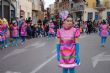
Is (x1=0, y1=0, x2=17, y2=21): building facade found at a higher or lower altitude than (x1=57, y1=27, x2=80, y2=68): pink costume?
higher

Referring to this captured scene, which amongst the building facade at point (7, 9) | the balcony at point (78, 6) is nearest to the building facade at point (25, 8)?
the building facade at point (7, 9)

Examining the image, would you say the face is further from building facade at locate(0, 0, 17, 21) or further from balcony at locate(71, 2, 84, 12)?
balcony at locate(71, 2, 84, 12)

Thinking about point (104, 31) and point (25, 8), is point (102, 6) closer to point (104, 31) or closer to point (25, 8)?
point (25, 8)

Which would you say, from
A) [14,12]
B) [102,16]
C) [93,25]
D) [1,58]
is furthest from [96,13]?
[1,58]

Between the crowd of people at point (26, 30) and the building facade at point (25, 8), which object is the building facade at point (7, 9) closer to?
the crowd of people at point (26, 30)

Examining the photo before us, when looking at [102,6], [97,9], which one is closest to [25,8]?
[102,6]

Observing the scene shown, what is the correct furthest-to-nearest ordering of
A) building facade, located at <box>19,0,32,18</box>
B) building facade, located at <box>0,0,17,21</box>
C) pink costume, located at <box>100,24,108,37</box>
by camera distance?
1. building facade, located at <box>19,0,32,18</box>
2. building facade, located at <box>0,0,17,21</box>
3. pink costume, located at <box>100,24,108,37</box>

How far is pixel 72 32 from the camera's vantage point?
8.74 m

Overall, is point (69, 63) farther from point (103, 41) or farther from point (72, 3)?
point (72, 3)

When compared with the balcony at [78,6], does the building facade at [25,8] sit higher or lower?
lower

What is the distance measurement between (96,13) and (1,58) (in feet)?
196

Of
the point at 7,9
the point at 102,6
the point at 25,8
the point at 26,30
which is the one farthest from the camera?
the point at 102,6

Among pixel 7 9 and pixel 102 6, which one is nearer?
pixel 7 9

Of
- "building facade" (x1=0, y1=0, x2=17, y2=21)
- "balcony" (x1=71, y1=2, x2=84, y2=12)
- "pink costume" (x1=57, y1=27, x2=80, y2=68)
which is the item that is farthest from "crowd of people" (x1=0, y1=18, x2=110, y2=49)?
"balcony" (x1=71, y1=2, x2=84, y2=12)
